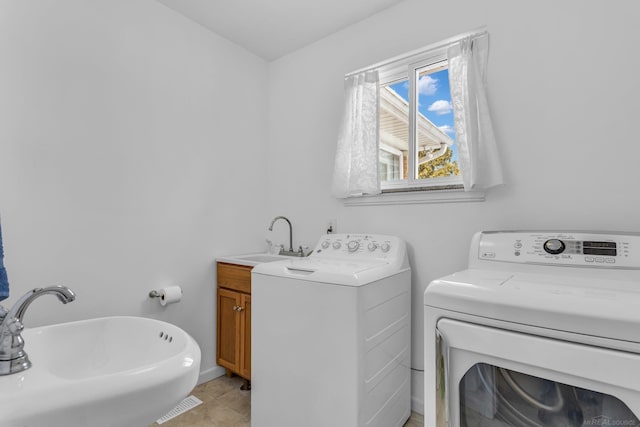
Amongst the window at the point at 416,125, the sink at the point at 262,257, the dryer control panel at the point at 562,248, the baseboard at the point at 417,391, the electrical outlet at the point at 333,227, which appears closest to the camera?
the dryer control panel at the point at 562,248

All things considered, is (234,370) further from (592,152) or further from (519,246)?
(592,152)

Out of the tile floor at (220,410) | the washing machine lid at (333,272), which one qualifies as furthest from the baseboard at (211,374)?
the washing machine lid at (333,272)

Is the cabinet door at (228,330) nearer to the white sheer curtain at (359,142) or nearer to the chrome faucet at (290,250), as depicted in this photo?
the chrome faucet at (290,250)

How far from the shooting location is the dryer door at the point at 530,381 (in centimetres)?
81

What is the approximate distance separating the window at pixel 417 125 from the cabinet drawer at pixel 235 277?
109 cm

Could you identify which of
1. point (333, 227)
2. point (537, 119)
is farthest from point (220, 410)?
point (537, 119)

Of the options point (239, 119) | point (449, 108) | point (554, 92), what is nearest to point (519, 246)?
point (554, 92)

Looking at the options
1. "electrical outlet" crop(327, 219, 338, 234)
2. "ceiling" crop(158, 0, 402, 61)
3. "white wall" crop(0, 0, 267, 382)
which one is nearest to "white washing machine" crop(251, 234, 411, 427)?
"electrical outlet" crop(327, 219, 338, 234)

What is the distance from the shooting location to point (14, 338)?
2.59 ft

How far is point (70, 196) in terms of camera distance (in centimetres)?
169

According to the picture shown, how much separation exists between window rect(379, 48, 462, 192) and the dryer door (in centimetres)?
106

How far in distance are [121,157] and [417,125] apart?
184 centimetres

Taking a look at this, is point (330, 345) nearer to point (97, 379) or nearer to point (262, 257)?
point (97, 379)

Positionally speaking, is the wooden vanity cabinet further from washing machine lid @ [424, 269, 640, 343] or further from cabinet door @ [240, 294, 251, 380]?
washing machine lid @ [424, 269, 640, 343]
